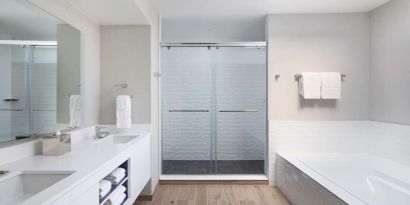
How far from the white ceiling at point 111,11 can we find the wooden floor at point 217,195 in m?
2.17

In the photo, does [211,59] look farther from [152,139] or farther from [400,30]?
[400,30]

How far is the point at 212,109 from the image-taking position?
410 centimetres

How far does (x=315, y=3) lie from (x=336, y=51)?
79cm

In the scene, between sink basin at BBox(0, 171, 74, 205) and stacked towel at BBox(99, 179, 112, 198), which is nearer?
sink basin at BBox(0, 171, 74, 205)

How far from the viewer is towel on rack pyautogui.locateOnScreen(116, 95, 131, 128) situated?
10.0ft

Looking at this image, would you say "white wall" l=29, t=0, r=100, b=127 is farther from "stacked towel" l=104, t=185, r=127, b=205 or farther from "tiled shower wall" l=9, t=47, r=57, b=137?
"stacked towel" l=104, t=185, r=127, b=205

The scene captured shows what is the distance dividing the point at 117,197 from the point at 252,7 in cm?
278

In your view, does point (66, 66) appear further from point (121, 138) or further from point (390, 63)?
point (390, 63)

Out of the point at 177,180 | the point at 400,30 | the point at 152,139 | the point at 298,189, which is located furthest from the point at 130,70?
the point at 400,30

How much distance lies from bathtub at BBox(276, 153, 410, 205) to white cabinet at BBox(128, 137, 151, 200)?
1.70 m

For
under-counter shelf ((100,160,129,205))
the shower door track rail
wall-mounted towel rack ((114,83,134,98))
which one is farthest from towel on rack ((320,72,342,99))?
under-counter shelf ((100,160,129,205))

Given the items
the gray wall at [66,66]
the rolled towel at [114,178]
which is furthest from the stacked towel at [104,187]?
the gray wall at [66,66]

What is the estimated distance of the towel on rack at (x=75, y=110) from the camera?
2568mm

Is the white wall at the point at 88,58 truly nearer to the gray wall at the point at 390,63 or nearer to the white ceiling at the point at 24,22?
the white ceiling at the point at 24,22
